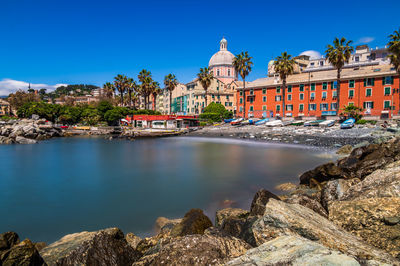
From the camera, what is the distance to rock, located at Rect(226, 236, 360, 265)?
3141mm

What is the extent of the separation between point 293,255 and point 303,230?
5.41ft

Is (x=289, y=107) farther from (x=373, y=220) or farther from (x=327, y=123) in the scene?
(x=373, y=220)

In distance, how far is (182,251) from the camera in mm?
4371

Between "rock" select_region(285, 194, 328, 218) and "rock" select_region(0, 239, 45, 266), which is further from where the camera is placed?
"rock" select_region(285, 194, 328, 218)

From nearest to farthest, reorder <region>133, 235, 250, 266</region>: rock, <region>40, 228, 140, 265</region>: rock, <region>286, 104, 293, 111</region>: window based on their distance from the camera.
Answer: <region>133, 235, 250, 266</region>: rock < <region>40, 228, 140, 265</region>: rock < <region>286, 104, 293, 111</region>: window

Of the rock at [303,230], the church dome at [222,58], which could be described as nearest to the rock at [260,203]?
the rock at [303,230]

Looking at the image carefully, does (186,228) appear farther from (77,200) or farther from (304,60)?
(304,60)

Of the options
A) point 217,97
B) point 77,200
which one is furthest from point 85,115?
point 77,200

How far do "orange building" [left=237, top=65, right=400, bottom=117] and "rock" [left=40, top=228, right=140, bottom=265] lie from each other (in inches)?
2308

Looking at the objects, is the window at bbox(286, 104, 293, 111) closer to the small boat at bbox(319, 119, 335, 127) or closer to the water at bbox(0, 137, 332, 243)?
the small boat at bbox(319, 119, 335, 127)

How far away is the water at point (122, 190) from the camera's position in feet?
37.8

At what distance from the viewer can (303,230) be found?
489 centimetres

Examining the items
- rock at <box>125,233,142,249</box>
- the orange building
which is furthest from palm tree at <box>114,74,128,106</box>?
rock at <box>125,233,142,249</box>

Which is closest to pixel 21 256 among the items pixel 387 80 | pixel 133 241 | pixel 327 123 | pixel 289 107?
pixel 133 241
